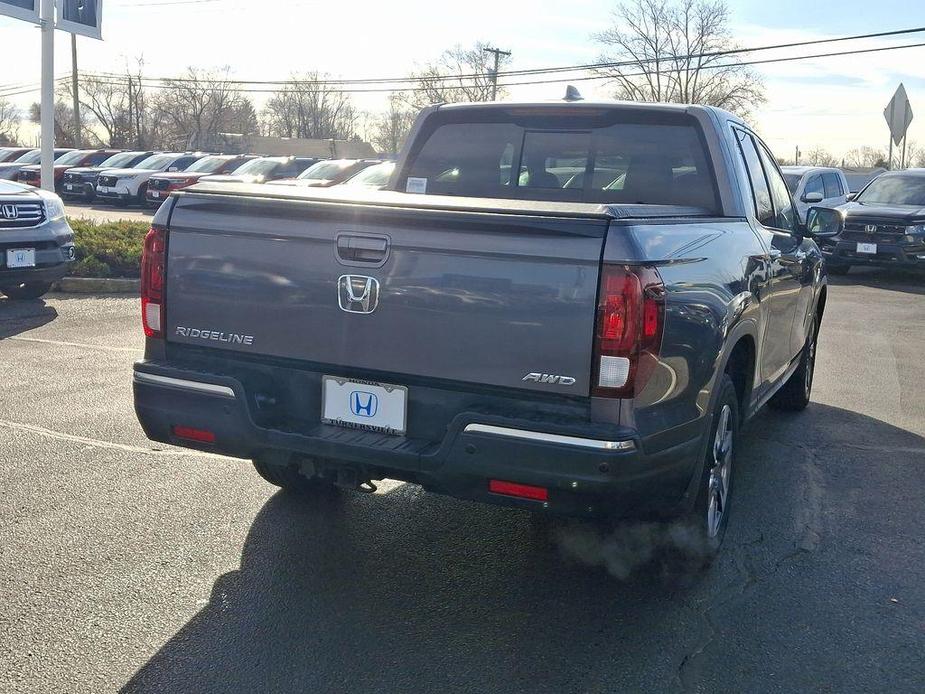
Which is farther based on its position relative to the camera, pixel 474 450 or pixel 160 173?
pixel 160 173

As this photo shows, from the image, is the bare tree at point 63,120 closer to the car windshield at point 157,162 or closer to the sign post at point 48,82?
the car windshield at point 157,162

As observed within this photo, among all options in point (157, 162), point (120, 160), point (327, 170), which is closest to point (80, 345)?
point (327, 170)

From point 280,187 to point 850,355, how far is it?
706 cm

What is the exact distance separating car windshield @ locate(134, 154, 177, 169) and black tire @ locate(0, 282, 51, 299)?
21.1 meters

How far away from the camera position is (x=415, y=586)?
4.04 meters

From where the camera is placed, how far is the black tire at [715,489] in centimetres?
419

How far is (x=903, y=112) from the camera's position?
21.9m

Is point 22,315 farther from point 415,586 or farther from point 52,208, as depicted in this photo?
point 415,586

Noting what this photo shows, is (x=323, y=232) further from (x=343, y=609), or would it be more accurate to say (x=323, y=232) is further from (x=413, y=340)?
(x=343, y=609)

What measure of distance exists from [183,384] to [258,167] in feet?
78.9

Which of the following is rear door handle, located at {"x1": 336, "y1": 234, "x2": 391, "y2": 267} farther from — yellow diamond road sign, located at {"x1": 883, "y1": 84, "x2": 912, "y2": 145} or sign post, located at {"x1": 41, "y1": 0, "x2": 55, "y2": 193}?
yellow diamond road sign, located at {"x1": 883, "y1": 84, "x2": 912, "y2": 145}

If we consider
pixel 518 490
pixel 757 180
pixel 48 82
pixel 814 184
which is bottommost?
pixel 518 490

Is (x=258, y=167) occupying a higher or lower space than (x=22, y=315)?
higher

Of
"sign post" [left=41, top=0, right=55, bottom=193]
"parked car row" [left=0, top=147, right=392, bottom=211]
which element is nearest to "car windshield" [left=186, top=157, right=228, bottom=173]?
"parked car row" [left=0, top=147, right=392, bottom=211]
